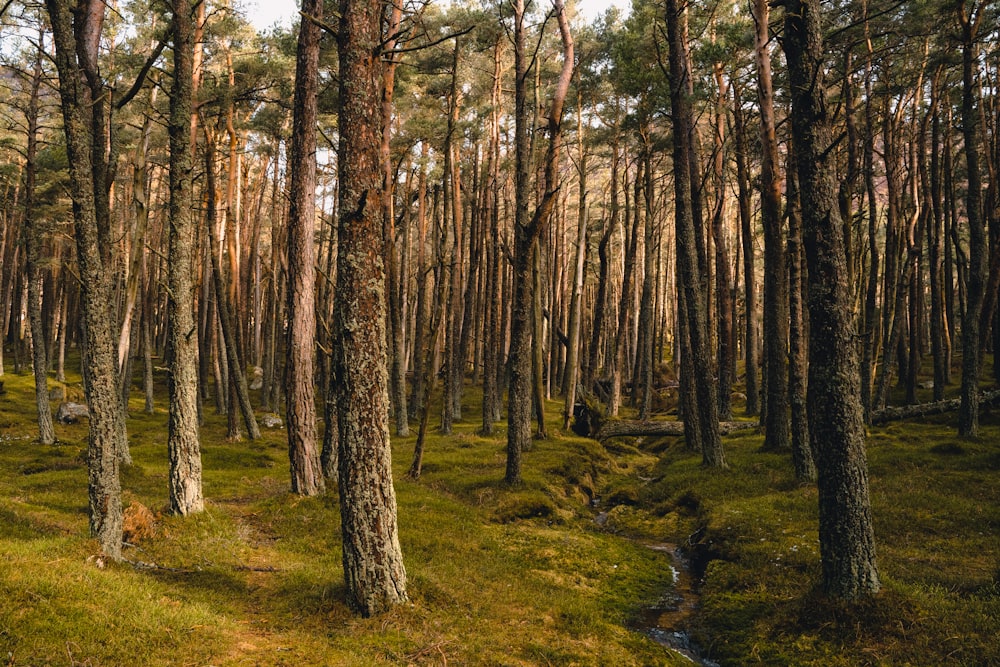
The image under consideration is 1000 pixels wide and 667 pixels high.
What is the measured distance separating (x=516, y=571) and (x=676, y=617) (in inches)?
94.7

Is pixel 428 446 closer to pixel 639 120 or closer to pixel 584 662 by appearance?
pixel 584 662

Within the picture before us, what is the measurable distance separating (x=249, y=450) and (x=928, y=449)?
20184mm

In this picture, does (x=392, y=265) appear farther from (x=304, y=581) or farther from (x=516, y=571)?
(x=304, y=581)

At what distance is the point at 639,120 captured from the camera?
81.2ft

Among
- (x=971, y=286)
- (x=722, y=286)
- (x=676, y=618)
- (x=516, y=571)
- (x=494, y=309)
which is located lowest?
(x=676, y=618)

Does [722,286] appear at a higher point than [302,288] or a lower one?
higher

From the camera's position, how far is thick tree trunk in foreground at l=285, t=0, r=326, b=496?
11.8 metres

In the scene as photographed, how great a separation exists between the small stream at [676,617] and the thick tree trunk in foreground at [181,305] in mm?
7622

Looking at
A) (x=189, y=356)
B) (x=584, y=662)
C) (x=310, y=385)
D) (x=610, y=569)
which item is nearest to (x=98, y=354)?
(x=189, y=356)

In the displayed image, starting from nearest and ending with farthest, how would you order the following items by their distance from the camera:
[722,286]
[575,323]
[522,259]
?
[522,259] → [575,323] → [722,286]

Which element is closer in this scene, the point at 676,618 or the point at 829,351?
the point at 829,351

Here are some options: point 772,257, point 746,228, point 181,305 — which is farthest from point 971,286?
point 181,305

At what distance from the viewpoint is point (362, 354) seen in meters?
6.76

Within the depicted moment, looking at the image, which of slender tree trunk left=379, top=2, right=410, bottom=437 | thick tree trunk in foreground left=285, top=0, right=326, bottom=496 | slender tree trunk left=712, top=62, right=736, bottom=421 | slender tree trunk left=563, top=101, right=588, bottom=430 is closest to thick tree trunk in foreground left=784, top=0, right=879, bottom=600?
thick tree trunk in foreground left=285, top=0, right=326, bottom=496
